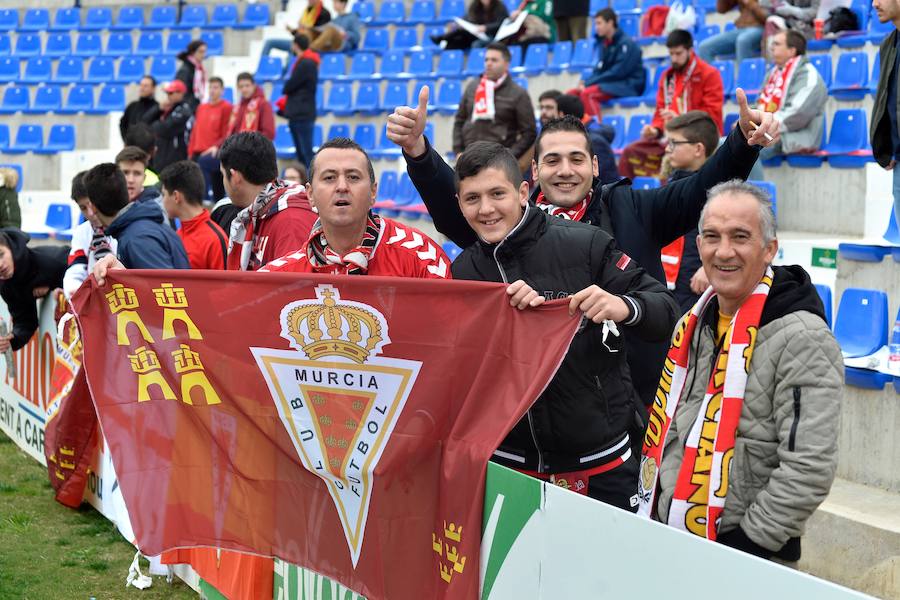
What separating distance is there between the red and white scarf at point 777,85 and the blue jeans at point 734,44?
2491 mm

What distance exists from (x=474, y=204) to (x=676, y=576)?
1520 mm

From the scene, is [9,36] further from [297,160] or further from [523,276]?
[523,276]

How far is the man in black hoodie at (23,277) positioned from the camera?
757cm

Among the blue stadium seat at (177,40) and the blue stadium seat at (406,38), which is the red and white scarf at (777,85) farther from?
the blue stadium seat at (177,40)

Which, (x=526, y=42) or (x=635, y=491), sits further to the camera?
(x=526, y=42)

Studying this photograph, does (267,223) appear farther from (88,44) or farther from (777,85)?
Answer: (88,44)

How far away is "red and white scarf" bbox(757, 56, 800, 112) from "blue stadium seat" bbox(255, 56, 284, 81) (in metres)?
10.7

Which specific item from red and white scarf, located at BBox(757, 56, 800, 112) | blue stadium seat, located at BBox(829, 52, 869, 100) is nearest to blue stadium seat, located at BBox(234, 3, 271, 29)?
blue stadium seat, located at BBox(829, 52, 869, 100)

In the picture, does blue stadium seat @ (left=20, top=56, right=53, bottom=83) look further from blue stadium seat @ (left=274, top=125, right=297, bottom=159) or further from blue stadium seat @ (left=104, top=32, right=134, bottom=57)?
blue stadium seat @ (left=274, top=125, right=297, bottom=159)

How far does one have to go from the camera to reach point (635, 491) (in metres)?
4.00

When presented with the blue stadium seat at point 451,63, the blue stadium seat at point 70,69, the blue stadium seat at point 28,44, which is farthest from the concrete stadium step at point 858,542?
the blue stadium seat at point 28,44

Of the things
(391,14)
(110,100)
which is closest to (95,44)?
(110,100)

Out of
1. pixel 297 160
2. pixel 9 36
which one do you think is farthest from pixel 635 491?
pixel 9 36

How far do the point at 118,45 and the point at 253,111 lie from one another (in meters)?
8.48
